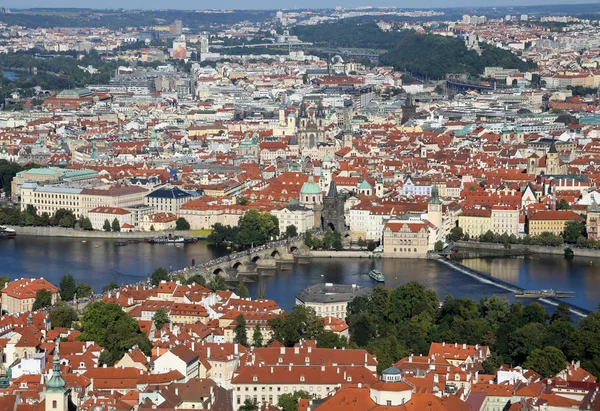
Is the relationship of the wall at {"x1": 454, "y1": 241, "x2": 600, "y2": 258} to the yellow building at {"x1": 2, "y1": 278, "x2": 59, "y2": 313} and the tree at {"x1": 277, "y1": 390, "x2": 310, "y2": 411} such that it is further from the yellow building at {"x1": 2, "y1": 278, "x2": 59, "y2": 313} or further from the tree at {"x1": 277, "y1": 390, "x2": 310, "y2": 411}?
the tree at {"x1": 277, "y1": 390, "x2": 310, "y2": 411}

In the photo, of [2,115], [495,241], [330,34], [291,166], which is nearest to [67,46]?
[330,34]

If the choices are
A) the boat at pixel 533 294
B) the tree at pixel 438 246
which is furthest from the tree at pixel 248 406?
the tree at pixel 438 246

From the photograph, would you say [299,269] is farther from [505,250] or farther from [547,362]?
[547,362]

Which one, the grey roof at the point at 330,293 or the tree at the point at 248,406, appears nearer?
the tree at the point at 248,406

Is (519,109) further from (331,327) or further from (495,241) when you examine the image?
(331,327)

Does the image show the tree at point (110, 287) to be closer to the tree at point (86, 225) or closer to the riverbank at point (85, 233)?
the riverbank at point (85, 233)

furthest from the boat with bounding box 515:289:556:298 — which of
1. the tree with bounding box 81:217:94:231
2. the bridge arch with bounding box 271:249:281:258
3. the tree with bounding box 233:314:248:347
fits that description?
the tree with bounding box 81:217:94:231
